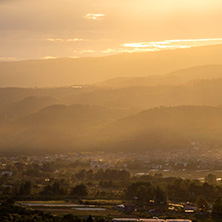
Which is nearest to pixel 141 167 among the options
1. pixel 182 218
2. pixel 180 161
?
pixel 180 161

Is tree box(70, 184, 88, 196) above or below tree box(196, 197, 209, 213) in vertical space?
above

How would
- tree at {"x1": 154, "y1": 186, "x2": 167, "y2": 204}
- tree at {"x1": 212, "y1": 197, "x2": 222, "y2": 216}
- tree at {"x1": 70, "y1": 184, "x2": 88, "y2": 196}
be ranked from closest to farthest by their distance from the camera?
1. tree at {"x1": 212, "y1": 197, "x2": 222, "y2": 216}
2. tree at {"x1": 154, "y1": 186, "x2": 167, "y2": 204}
3. tree at {"x1": 70, "y1": 184, "x2": 88, "y2": 196}

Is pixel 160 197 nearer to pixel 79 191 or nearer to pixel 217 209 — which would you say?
pixel 217 209

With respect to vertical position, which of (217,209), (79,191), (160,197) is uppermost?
(79,191)

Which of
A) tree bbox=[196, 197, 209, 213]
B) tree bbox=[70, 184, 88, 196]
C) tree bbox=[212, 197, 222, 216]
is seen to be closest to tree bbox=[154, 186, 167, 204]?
tree bbox=[196, 197, 209, 213]

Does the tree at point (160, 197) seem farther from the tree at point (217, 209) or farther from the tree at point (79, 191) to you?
the tree at point (79, 191)

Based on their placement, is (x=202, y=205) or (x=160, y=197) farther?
(x=160, y=197)

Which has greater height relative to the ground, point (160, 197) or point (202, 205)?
point (160, 197)

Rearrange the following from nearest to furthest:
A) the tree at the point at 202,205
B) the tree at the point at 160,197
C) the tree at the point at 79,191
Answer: the tree at the point at 202,205, the tree at the point at 160,197, the tree at the point at 79,191

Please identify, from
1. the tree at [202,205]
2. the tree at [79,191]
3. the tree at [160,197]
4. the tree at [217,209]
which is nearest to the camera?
the tree at [217,209]

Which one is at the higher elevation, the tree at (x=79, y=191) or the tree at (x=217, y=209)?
the tree at (x=79, y=191)

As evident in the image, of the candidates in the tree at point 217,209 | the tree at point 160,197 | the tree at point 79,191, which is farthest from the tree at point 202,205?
the tree at point 79,191

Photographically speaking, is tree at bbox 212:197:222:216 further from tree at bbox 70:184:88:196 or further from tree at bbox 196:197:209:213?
tree at bbox 70:184:88:196

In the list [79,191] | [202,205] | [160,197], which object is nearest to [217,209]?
[202,205]
